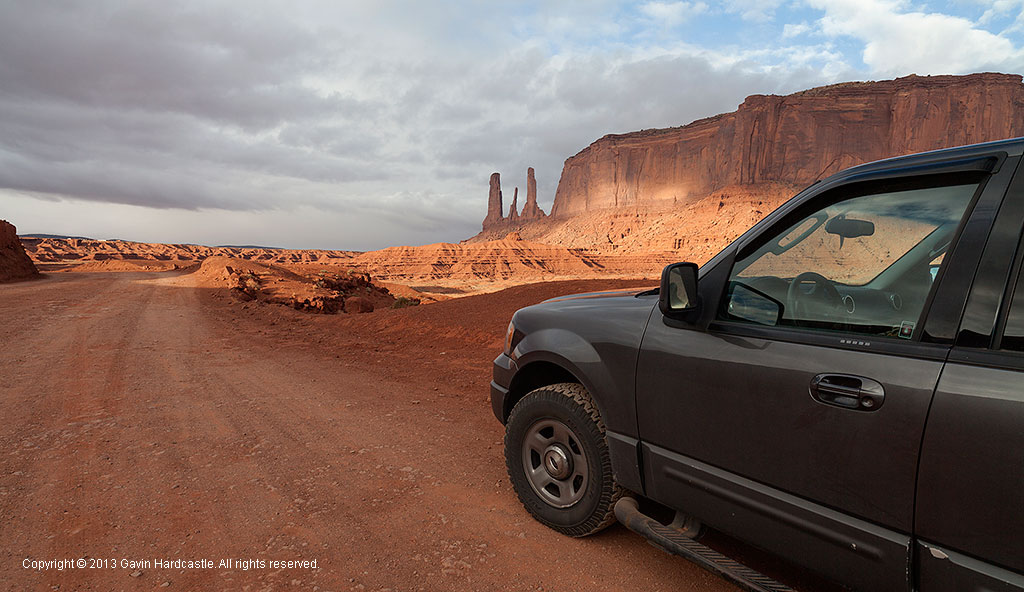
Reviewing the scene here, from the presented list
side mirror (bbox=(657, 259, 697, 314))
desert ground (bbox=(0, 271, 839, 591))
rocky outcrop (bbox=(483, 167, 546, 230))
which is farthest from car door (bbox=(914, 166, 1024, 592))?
rocky outcrop (bbox=(483, 167, 546, 230))

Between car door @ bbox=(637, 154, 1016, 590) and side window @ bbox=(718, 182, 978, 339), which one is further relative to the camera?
side window @ bbox=(718, 182, 978, 339)

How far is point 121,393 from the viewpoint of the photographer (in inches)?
211

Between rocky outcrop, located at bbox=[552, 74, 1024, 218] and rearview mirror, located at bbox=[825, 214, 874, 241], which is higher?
rocky outcrop, located at bbox=[552, 74, 1024, 218]

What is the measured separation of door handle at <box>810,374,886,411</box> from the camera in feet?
5.25

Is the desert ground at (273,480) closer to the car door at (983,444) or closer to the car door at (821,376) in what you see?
the car door at (821,376)

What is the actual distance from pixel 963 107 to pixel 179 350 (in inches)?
4074

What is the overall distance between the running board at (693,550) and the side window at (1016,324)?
1142 mm

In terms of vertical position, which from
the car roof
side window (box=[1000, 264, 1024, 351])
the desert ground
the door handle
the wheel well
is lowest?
the desert ground

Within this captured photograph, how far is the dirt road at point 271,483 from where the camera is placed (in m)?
2.43

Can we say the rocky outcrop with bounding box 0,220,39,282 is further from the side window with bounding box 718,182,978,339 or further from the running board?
the side window with bounding box 718,182,978,339

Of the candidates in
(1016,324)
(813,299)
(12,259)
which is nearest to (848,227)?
(813,299)

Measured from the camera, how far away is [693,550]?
210 cm

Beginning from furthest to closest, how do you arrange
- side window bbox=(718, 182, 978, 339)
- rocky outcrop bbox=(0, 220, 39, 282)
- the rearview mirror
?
1. rocky outcrop bbox=(0, 220, 39, 282)
2. the rearview mirror
3. side window bbox=(718, 182, 978, 339)

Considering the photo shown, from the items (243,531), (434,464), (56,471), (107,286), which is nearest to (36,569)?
(243,531)
